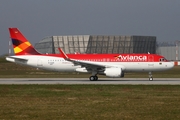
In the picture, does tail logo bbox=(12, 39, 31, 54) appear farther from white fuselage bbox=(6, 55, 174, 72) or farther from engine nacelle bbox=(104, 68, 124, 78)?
engine nacelle bbox=(104, 68, 124, 78)

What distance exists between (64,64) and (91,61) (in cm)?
295

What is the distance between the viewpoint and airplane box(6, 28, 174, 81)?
130 feet

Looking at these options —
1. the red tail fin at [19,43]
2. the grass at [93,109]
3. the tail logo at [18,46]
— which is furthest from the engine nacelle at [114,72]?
the grass at [93,109]

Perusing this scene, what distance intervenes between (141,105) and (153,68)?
22.5 metres

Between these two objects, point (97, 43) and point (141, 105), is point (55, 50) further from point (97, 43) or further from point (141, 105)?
point (141, 105)

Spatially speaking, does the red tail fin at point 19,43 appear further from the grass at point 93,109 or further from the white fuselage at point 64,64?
the grass at point 93,109

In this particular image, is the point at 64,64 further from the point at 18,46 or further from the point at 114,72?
the point at 114,72

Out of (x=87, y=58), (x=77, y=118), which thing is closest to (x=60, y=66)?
(x=87, y=58)

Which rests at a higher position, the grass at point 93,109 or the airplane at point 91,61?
the airplane at point 91,61

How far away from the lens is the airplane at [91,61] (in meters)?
39.7

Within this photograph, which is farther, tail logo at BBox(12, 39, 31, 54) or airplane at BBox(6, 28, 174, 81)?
tail logo at BBox(12, 39, 31, 54)

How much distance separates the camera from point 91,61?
40844 mm

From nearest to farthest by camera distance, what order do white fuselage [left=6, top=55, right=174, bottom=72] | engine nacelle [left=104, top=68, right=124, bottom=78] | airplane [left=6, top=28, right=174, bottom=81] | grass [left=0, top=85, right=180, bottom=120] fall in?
grass [left=0, top=85, right=180, bottom=120]
engine nacelle [left=104, top=68, right=124, bottom=78]
airplane [left=6, top=28, right=174, bottom=81]
white fuselage [left=6, top=55, right=174, bottom=72]

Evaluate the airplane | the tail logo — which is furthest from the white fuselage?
the tail logo
